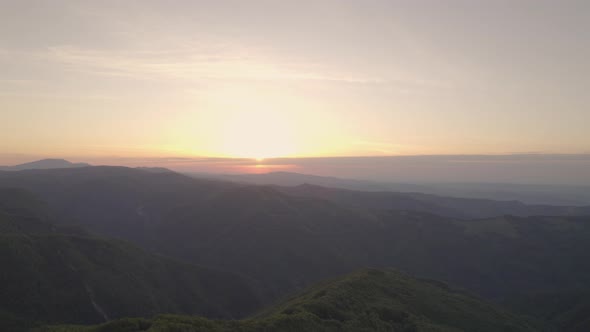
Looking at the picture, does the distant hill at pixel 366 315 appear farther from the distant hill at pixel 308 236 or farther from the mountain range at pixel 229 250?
the distant hill at pixel 308 236

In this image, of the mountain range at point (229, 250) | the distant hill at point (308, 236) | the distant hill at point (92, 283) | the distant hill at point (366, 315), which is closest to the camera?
the distant hill at point (366, 315)

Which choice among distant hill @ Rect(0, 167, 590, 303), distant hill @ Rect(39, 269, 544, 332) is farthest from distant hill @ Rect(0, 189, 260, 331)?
distant hill @ Rect(39, 269, 544, 332)

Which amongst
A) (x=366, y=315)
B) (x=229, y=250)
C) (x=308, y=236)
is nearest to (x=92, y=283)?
(x=366, y=315)

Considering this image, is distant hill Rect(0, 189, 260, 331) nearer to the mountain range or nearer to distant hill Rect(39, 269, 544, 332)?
the mountain range

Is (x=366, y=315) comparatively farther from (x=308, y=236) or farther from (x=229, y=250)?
(x=308, y=236)

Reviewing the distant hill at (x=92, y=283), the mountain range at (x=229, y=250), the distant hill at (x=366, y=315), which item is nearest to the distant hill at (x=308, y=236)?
the mountain range at (x=229, y=250)

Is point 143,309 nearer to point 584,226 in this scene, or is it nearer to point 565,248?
point 565,248

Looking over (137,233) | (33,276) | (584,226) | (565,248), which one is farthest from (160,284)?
(584,226)
